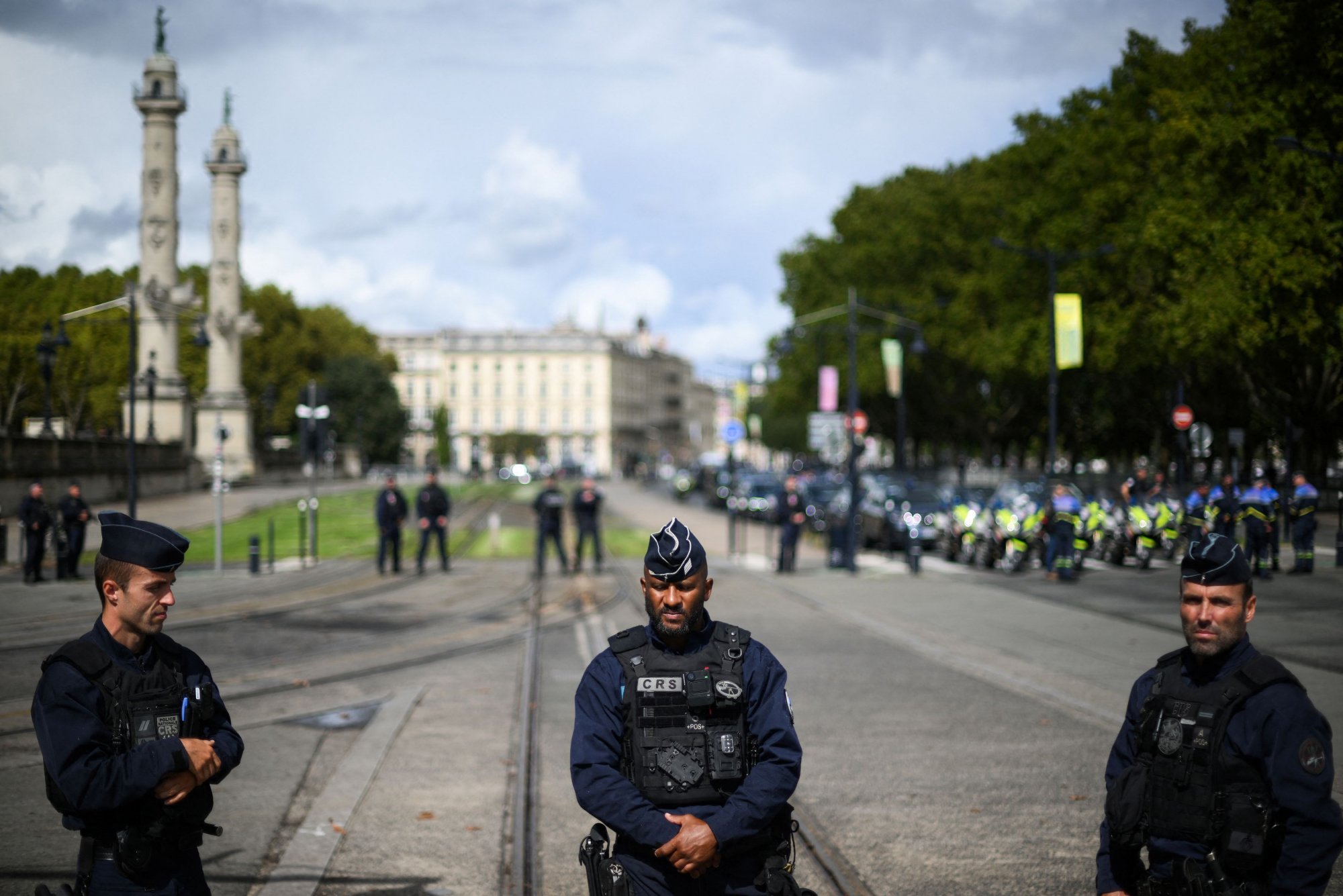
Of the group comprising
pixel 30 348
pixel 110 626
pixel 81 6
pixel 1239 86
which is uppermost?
pixel 1239 86

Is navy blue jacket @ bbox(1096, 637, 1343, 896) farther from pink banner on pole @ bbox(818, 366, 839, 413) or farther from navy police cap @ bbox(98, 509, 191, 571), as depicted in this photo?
pink banner on pole @ bbox(818, 366, 839, 413)

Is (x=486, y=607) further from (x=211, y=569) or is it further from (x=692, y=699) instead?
(x=692, y=699)

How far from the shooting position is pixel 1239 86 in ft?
93.5

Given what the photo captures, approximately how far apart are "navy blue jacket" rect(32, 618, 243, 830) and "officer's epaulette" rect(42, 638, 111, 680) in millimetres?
16

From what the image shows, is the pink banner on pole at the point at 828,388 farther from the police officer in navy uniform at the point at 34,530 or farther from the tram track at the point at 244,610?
the police officer in navy uniform at the point at 34,530

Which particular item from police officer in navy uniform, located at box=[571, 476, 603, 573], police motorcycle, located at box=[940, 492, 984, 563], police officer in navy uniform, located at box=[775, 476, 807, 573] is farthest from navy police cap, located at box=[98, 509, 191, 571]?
police motorcycle, located at box=[940, 492, 984, 563]

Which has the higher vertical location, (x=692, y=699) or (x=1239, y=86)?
(x=1239, y=86)

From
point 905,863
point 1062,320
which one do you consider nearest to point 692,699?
point 905,863

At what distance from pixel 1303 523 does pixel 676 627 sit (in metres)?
21.2

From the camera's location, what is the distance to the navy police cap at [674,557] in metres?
3.85

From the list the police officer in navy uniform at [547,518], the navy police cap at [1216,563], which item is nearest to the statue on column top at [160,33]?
the police officer in navy uniform at [547,518]

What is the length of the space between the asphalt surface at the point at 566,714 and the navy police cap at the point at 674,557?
3108 mm

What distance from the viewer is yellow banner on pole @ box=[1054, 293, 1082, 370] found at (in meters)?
28.6

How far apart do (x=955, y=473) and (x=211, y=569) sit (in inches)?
1720
